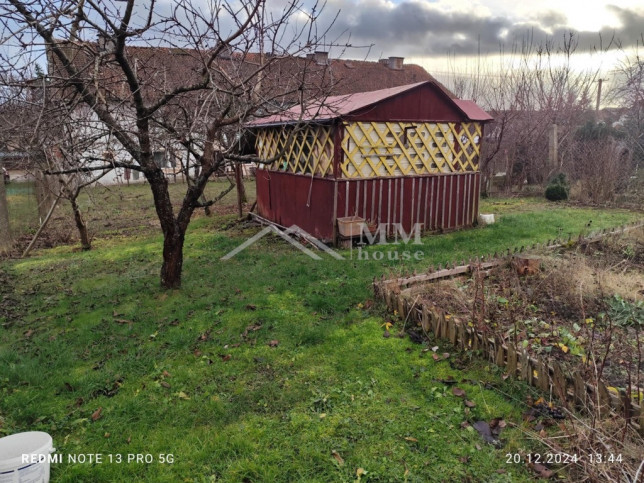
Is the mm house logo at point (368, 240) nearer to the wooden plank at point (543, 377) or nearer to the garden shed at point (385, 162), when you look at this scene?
the garden shed at point (385, 162)

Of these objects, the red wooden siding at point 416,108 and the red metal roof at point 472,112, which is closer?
the red wooden siding at point 416,108

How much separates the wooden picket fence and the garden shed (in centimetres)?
292

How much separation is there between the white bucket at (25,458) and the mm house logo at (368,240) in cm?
480

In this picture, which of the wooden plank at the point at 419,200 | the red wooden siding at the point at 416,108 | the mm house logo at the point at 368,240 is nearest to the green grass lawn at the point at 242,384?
the mm house logo at the point at 368,240

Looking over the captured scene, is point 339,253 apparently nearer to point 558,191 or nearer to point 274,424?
point 274,424

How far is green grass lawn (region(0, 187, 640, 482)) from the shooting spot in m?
2.64

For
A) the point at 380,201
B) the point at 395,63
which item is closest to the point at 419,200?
the point at 380,201

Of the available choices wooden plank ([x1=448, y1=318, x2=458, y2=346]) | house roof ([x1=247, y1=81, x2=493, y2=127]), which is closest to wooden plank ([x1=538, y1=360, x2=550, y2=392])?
wooden plank ([x1=448, y1=318, x2=458, y2=346])

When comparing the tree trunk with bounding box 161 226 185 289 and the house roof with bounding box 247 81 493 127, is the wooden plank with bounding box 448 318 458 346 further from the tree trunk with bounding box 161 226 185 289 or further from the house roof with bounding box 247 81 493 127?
the house roof with bounding box 247 81 493 127

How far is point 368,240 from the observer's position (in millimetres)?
7863

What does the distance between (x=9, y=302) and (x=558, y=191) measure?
46.2ft

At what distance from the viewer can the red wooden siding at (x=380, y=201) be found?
782 centimetres

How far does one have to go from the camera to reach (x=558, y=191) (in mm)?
13172

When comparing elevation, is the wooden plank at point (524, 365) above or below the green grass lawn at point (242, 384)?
above
